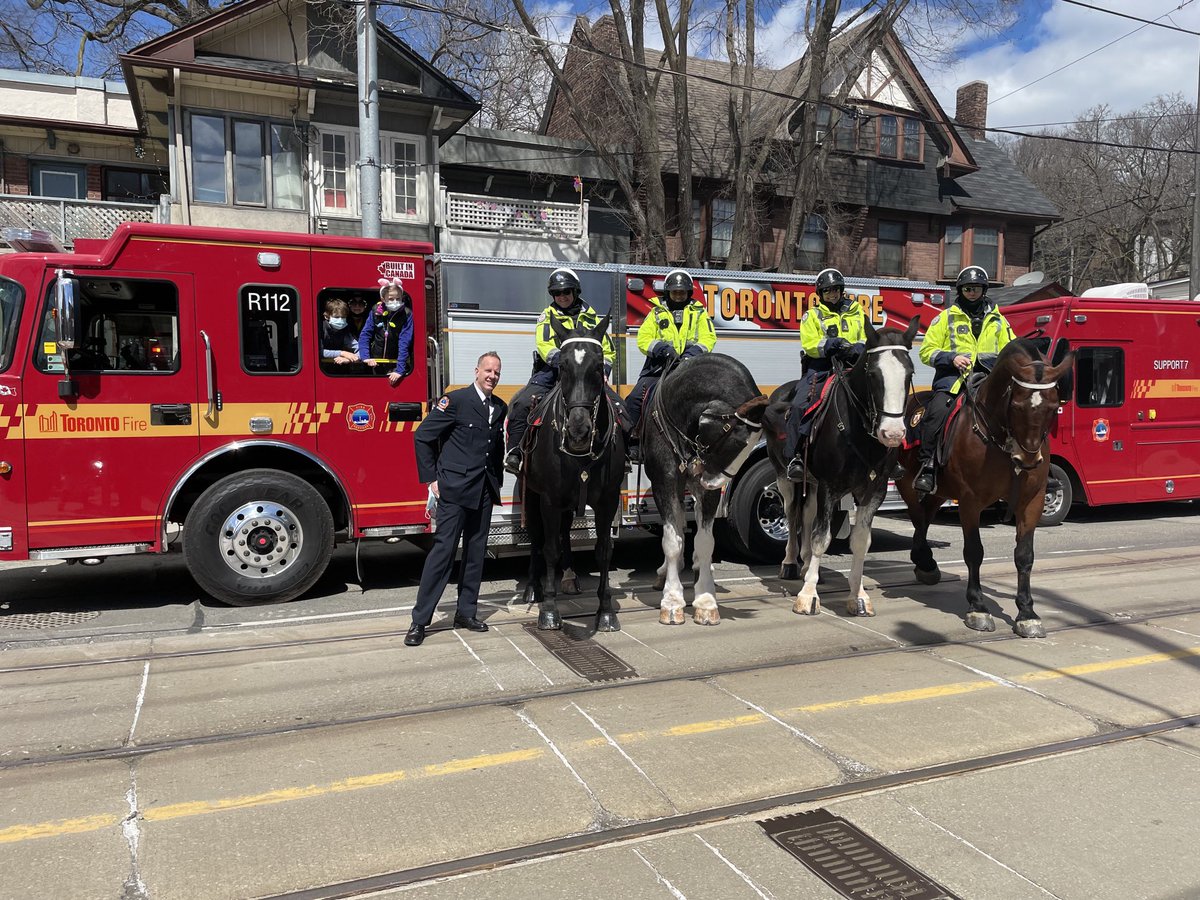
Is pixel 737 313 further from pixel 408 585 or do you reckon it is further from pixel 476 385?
pixel 408 585

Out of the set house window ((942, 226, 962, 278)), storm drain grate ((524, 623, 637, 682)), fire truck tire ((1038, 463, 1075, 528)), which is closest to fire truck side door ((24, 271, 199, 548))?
storm drain grate ((524, 623, 637, 682))

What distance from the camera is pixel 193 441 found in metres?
7.26

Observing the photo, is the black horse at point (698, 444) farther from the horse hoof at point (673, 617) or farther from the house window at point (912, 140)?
the house window at point (912, 140)

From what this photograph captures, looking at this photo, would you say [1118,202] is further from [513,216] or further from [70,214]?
[70,214]

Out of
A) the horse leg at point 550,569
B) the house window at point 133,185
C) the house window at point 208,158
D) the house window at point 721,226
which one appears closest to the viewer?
the horse leg at point 550,569

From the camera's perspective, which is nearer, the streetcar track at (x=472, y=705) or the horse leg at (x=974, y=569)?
the streetcar track at (x=472, y=705)

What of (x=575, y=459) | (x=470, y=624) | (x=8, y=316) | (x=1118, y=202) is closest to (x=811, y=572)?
(x=575, y=459)

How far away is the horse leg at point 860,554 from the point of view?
7242mm

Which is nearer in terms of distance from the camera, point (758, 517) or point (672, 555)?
point (672, 555)

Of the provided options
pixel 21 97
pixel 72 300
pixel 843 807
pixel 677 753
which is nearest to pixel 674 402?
pixel 677 753

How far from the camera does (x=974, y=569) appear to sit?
6.95m

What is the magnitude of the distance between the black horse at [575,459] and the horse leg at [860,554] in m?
2.16

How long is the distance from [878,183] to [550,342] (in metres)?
24.4

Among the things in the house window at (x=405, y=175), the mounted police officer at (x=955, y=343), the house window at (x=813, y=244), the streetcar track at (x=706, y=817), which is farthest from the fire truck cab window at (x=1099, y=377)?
the house window at (x=405, y=175)
